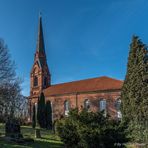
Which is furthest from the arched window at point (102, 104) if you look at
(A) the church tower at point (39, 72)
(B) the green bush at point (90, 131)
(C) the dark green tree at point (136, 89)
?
(B) the green bush at point (90, 131)

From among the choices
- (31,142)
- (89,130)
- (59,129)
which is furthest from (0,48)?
(89,130)

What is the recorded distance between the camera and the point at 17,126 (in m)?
24.3

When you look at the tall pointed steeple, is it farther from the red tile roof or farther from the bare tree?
the bare tree

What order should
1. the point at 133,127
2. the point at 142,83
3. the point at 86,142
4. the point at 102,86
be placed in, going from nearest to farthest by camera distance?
the point at 86,142
the point at 133,127
the point at 142,83
the point at 102,86

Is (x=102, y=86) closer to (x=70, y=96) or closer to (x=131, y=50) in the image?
(x=70, y=96)

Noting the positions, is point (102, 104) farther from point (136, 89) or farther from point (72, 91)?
point (136, 89)

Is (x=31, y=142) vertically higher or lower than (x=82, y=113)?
lower

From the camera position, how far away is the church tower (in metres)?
60.7

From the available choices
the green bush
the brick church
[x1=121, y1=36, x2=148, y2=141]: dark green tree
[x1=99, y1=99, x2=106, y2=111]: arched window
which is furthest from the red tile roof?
the green bush

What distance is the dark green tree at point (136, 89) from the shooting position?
65.6 ft

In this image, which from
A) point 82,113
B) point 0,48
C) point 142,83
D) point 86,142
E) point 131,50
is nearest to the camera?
point 86,142

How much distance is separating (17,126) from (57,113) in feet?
99.1

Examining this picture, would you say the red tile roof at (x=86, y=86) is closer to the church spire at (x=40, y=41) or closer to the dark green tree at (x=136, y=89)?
the church spire at (x=40, y=41)

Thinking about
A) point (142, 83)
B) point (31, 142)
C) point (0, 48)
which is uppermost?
point (0, 48)
